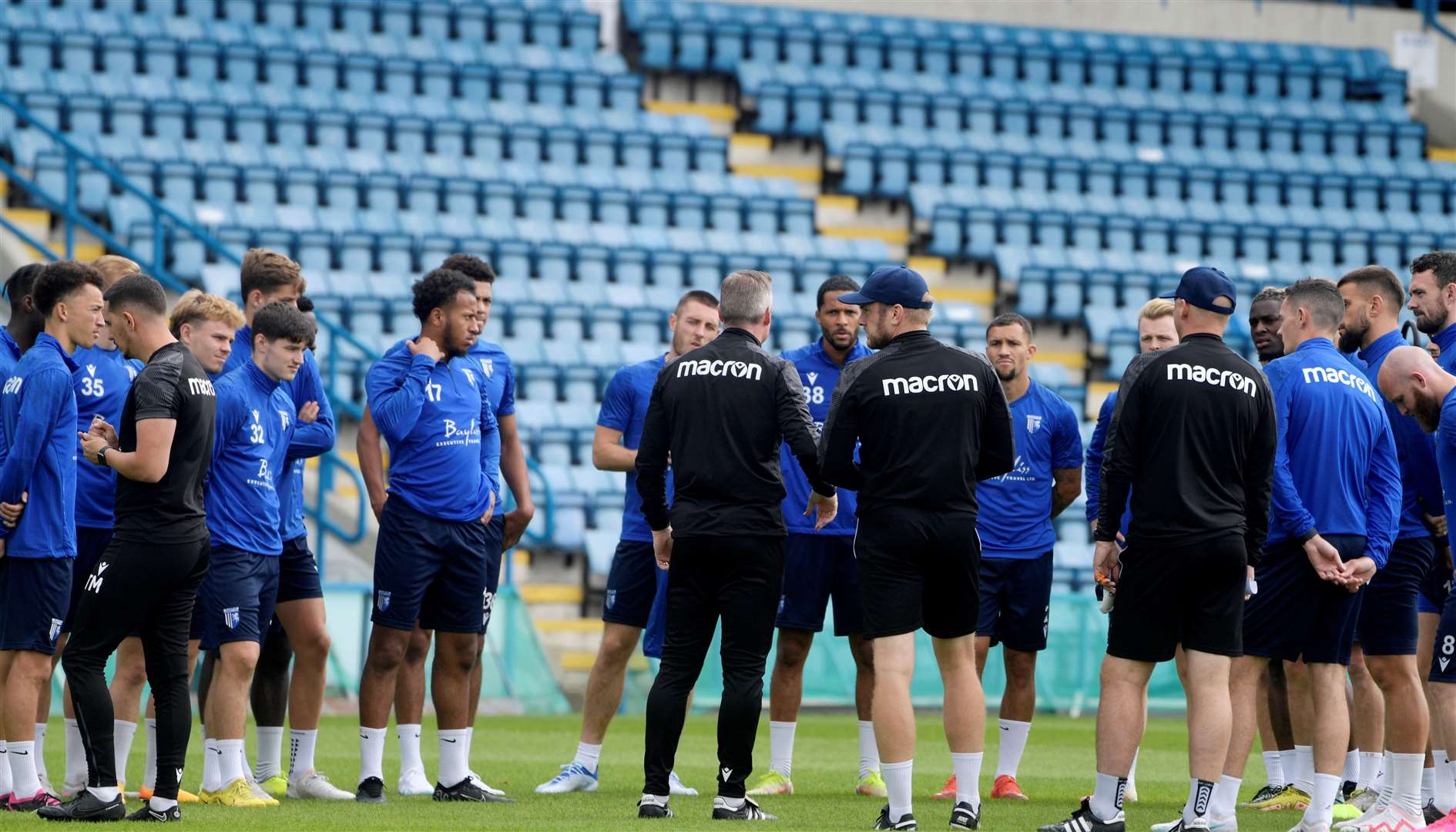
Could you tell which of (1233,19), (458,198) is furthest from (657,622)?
(1233,19)

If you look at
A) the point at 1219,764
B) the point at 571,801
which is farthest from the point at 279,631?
the point at 1219,764

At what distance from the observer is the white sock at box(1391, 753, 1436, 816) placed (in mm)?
6867

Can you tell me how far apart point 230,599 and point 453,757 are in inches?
50.4

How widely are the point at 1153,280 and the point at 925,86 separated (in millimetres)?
4549

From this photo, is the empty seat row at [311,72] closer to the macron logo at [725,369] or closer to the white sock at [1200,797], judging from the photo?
the macron logo at [725,369]

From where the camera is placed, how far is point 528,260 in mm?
18016

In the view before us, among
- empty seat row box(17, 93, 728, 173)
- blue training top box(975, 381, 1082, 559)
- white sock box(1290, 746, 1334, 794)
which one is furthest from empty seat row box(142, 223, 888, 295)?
white sock box(1290, 746, 1334, 794)

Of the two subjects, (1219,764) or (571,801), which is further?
(571,801)

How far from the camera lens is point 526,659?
538 inches

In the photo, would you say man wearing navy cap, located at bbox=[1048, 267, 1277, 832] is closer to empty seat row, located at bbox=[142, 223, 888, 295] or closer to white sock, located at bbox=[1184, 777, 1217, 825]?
white sock, located at bbox=[1184, 777, 1217, 825]

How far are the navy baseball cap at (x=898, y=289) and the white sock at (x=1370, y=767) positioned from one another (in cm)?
289

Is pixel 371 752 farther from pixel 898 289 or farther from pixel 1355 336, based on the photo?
pixel 1355 336

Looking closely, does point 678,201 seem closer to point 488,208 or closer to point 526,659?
point 488,208

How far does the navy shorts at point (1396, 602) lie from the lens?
23.6ft
